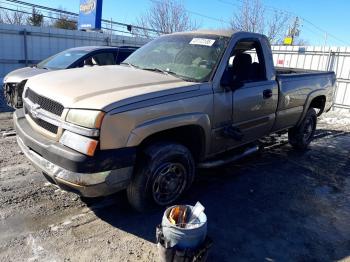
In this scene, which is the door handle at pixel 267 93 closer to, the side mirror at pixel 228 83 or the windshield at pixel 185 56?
the side mirror at pixel 228 83

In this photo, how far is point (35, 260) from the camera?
2910 mm

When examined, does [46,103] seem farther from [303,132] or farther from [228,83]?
[303,132]

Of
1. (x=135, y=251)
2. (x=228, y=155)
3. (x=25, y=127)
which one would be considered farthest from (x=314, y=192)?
(x=25, y=127)

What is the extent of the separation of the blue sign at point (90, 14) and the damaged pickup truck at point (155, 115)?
14187 millimetres

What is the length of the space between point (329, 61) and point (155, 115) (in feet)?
39.2

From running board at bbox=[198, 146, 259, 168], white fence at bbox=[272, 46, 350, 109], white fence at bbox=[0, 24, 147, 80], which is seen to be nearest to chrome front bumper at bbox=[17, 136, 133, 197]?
running board at bbox=[198, 146, 259, 168]

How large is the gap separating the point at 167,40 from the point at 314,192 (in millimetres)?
3021

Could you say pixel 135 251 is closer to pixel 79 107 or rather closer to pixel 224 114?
pixel 79 107

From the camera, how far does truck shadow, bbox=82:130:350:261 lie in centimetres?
336

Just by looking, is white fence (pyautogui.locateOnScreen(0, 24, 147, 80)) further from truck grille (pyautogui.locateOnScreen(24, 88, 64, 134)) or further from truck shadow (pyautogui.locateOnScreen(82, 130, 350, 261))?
truck shadow (pyautogui.locateOnScreen(82, 130, 350, 261))

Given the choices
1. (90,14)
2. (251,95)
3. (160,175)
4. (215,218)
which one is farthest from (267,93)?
(90,14)

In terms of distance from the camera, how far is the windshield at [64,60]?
7754 millimetres

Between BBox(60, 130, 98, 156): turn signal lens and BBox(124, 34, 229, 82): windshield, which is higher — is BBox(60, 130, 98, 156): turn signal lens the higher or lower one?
the lower one

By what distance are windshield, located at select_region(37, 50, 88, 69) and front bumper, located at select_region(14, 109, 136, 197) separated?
485 cm
